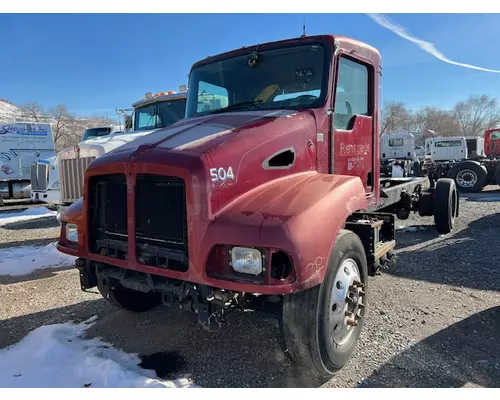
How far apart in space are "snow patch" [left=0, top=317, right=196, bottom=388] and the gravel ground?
155 mm

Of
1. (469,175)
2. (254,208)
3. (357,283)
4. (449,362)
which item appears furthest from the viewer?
(469,175)

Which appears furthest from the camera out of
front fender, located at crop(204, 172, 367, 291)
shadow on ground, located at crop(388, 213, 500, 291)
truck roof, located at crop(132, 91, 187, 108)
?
truck roof, located at crop(132, 91, 187, 108)

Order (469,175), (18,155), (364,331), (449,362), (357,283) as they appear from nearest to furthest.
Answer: (449,362) < (357,283) < (364,331) < (469,175) < (18,155)

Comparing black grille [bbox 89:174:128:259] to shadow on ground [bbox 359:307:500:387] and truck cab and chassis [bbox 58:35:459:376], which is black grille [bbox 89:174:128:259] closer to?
truck cab and chassis [bbox 58:35:459:376]

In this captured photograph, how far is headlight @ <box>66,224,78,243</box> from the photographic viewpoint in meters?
3.58

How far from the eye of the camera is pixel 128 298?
164 inches

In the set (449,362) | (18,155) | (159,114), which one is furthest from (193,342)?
(18,155)

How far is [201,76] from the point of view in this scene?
4477 mm

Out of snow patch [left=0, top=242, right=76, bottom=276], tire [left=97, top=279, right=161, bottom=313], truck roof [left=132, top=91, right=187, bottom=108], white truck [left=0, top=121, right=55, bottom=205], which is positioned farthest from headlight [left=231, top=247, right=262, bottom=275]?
white truck [left=0, top=121, right=55, bottom=205]

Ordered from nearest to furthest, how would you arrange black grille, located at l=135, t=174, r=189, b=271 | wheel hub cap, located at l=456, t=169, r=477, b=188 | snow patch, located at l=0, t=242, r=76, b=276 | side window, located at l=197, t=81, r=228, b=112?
black grille, located at l=135, t=174, r=189, b=271 → side window, located at l=197, t=81, r=228, b=112 → snow patch, located at l=0, t=242, r=76, b=276 → wheel hub cap, located at l=456, t=169, r=477, b=188

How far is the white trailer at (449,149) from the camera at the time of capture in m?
22.7

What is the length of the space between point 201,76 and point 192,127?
4.00 feet

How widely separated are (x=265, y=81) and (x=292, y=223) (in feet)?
6.45

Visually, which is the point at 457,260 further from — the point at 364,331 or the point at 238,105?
the point at 238,105
